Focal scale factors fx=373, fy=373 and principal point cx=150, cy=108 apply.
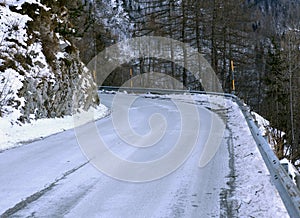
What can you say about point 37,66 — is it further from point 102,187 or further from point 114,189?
point 114,189

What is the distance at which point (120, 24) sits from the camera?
238ft

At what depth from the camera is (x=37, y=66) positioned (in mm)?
11883

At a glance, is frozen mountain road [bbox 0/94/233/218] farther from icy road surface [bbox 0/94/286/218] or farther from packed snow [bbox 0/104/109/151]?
packed snow [bbox 0/104/109/151]

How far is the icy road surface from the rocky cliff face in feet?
10.7

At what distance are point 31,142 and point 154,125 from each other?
3.56 m

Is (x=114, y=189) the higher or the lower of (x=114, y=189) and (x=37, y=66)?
the lower

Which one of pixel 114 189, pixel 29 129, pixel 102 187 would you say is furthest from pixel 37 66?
pixel 114 189

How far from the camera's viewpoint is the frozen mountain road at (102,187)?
4270 mm

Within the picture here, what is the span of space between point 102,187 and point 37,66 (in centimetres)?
774

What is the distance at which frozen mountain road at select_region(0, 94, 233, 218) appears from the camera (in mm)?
4270

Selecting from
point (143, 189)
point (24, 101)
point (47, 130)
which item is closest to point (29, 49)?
point (24, 101)

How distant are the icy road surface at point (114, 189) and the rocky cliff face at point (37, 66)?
128 inches

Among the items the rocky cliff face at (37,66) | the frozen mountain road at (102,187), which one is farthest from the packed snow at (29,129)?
the frozen mountain road at (102,187)

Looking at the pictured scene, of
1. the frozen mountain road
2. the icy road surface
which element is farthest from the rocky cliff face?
the icy road surface
